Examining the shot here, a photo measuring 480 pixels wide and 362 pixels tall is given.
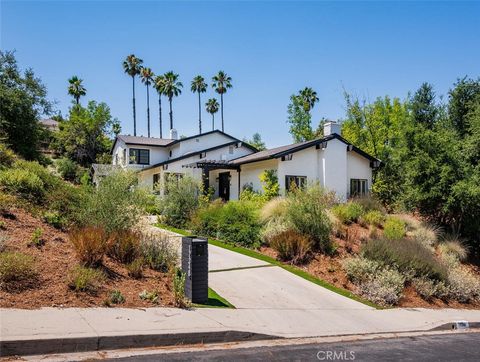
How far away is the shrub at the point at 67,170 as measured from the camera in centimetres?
4384

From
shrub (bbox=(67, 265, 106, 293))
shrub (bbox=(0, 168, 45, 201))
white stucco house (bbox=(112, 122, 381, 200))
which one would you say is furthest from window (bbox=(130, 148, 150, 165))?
shrub (bbox=(67, 265, 106, 293))

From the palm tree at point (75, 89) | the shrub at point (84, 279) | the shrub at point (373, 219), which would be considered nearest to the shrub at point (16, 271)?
the shrub at point (84, 279)

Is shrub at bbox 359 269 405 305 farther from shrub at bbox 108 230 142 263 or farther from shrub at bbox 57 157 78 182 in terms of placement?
shrub at bbox 57 157 78 182

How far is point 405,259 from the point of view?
500 inches

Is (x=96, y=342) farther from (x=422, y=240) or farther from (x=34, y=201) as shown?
(x=422, y=240)

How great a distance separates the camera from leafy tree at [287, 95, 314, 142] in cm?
4506

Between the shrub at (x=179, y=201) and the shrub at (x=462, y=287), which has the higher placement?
the shrub at (x=179, y=201)

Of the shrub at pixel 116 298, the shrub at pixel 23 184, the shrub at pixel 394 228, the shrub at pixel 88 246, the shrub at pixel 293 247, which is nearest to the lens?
the shrub at pixel 116 298

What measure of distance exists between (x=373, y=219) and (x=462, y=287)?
652cm

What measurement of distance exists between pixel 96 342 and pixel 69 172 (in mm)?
42072

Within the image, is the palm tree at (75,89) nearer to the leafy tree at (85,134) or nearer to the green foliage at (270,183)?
the leafy tree at (85,134)

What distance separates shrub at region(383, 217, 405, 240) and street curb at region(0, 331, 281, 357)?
11.4 m

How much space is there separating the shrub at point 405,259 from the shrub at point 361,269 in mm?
433
